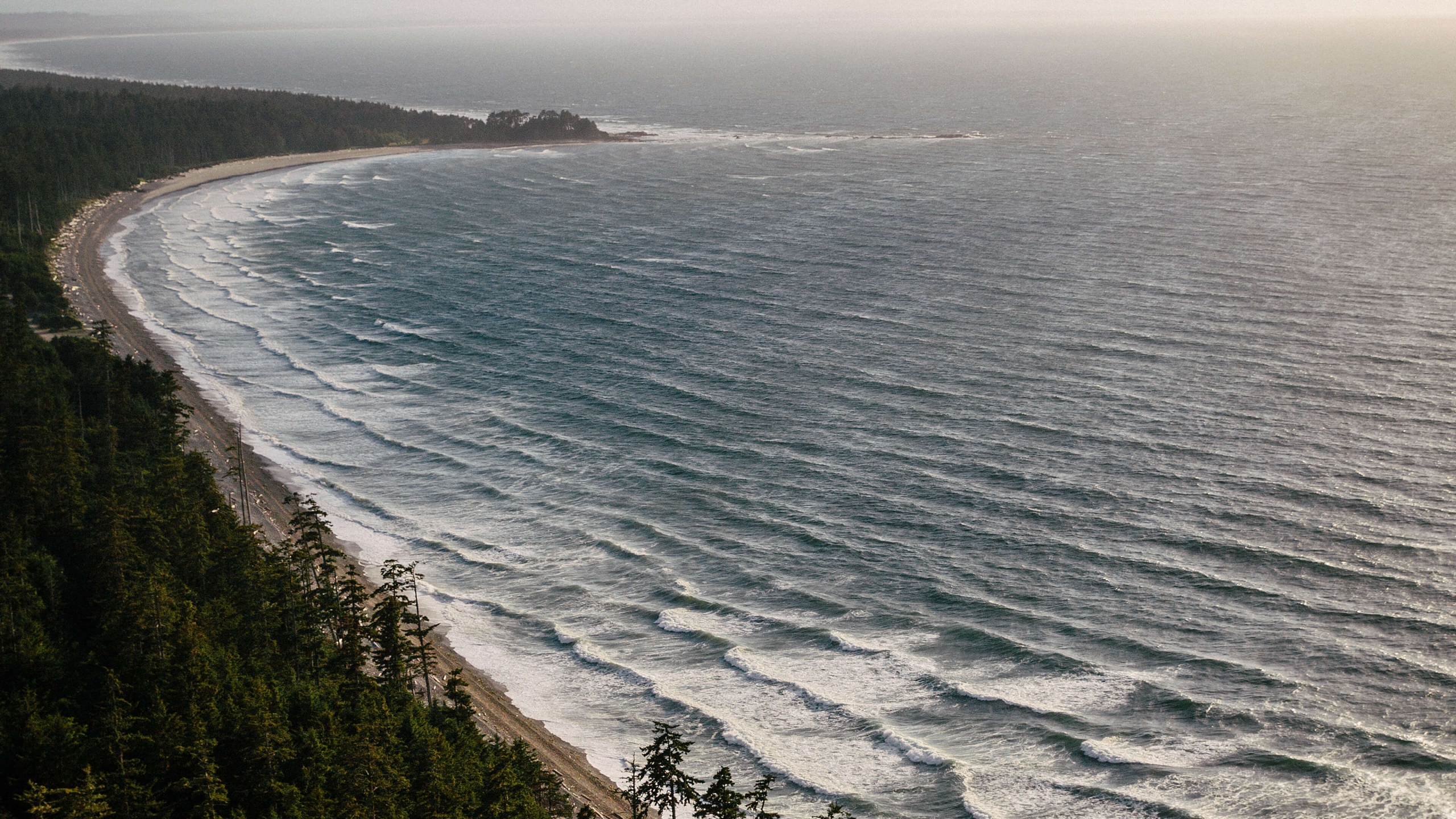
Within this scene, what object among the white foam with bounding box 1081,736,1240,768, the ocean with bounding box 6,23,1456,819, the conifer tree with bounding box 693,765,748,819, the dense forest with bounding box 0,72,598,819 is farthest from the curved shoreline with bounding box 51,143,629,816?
the white foam with bounding box 1081,736,1240,768

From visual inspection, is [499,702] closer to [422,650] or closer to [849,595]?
[422,650]

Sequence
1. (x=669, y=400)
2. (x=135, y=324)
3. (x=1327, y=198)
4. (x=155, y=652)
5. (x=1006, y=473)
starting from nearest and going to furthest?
1. (x=155, y=652)
2. (x=1006, y=473)
3. (x=669, y=400)
4. (x=135, y=324)
5. (x=1327, y=198)

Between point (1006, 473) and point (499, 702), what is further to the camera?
point (1006, 473)

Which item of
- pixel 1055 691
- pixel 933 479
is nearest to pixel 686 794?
pixel 1055 691

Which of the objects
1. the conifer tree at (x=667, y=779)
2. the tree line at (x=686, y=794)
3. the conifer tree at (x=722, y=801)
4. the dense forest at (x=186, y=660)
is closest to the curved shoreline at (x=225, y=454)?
the dense forest at (x=186, y=660)

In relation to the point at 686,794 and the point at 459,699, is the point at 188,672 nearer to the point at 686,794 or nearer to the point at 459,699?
the point at 459,699

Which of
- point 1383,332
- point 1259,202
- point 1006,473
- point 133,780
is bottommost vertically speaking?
point 133,780

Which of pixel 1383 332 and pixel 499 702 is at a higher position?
pixel 1383 332

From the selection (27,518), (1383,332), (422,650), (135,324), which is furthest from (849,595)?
(135,324)
